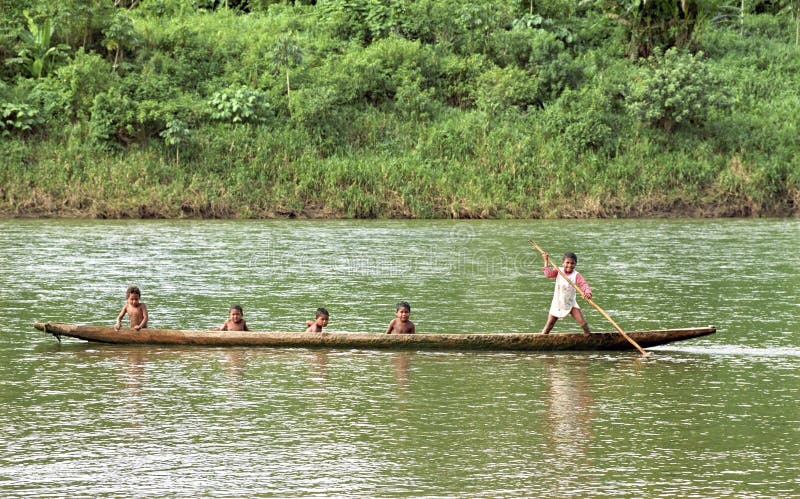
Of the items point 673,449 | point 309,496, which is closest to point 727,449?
point 673,449

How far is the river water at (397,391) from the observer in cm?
805

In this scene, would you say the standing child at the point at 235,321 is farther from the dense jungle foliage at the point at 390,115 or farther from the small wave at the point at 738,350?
the dense jungle foliage at the point at 390,115

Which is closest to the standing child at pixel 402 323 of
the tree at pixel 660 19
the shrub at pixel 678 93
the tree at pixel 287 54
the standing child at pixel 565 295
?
the standing child at pixel 565 295

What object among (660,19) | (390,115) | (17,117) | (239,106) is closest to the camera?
(17,117)

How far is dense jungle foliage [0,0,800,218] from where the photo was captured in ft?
107

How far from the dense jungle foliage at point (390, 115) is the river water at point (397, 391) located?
10.7 m

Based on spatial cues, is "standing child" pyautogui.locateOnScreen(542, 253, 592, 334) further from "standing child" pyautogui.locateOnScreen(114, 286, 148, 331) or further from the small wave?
"standing child" pyautogui.locateOnScreen(114, 286, 148, 331)

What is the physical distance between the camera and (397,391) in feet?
35.6

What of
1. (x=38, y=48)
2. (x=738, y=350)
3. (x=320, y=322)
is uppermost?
(x=38, y=48)

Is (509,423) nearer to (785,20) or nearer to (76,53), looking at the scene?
(76,53)

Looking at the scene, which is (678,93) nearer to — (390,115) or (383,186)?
(390,115)

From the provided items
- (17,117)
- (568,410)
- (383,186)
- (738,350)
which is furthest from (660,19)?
(568,410)

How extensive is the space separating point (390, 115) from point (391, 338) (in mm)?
23679

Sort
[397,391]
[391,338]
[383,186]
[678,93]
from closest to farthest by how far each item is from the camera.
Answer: [397,391] → [391,338] → [383,186] → [678,93]
